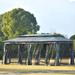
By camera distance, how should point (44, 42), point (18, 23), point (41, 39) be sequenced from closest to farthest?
1. point (44, 42)
2. point (41, 39)
3. point (18, 23)

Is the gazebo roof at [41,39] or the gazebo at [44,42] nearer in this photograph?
the gazebo at [44,42]

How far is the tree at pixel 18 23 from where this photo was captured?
67.8 m

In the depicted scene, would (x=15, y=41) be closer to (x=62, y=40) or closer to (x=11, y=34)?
(x=62, y=40)

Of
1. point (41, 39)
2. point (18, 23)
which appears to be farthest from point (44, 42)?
point (18, 23)

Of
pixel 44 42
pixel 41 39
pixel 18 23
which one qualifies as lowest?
pixel 44 42

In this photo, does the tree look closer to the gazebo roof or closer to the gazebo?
the gazebo

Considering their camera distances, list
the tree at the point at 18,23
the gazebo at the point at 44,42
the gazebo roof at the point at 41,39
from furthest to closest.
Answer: the tree at the point at 18,23, the gazebo roof at the point at 41,39, the gazebo at the point at 44,42

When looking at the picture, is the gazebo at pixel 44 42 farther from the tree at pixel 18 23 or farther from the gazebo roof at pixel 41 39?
the tree at pixel 18 23

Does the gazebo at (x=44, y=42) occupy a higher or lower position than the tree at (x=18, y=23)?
lower

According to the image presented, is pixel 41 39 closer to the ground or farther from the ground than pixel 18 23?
closer to the ground

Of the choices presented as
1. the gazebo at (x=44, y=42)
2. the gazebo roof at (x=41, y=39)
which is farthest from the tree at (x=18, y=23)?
the gazebo roof at (x=41, y=39)

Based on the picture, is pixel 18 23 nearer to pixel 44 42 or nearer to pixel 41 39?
pixel 41 39

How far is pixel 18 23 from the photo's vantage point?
6850 centimetres

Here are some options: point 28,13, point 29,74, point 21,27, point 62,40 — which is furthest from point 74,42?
point 28,13
